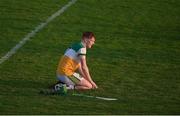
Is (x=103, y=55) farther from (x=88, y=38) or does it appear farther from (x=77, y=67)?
(x=88, y=38)

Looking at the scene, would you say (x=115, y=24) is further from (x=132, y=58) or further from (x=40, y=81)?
(x=40, y=81)

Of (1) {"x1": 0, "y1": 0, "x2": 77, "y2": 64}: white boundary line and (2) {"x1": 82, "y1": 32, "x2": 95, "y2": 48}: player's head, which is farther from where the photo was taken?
(1) {"x1": 0, "y1": 0, "x2": 77, "y2": 64}: white boundary line

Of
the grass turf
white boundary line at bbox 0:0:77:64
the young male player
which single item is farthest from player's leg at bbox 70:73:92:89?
white boundary line at bbox 0:0:77:64

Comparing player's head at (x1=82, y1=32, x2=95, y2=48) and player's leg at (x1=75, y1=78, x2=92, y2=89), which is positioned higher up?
player's head at (x1=82, y1=32, x2=95, y2=48)

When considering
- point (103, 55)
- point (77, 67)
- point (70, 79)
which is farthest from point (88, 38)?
point (103, 55)

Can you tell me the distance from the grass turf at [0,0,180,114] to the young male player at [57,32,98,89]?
341 millimetres

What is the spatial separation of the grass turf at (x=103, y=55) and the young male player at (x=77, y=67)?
0.34 meters

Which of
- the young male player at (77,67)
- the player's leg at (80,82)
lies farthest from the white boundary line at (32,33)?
the player's leg at (80,82)

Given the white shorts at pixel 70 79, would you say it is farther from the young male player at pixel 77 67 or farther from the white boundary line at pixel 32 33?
the white boundary line at pixel 32 33

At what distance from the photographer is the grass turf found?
46.3 feet

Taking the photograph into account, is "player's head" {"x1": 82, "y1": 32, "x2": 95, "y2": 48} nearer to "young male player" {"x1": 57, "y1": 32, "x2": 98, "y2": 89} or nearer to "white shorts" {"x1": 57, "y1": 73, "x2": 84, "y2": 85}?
"young male player" {"x1": 57, "y1": 32, "x2": 98, "y2": 89}

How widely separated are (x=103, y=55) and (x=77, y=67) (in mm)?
3688

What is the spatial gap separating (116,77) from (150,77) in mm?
786

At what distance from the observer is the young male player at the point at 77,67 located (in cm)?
1545
